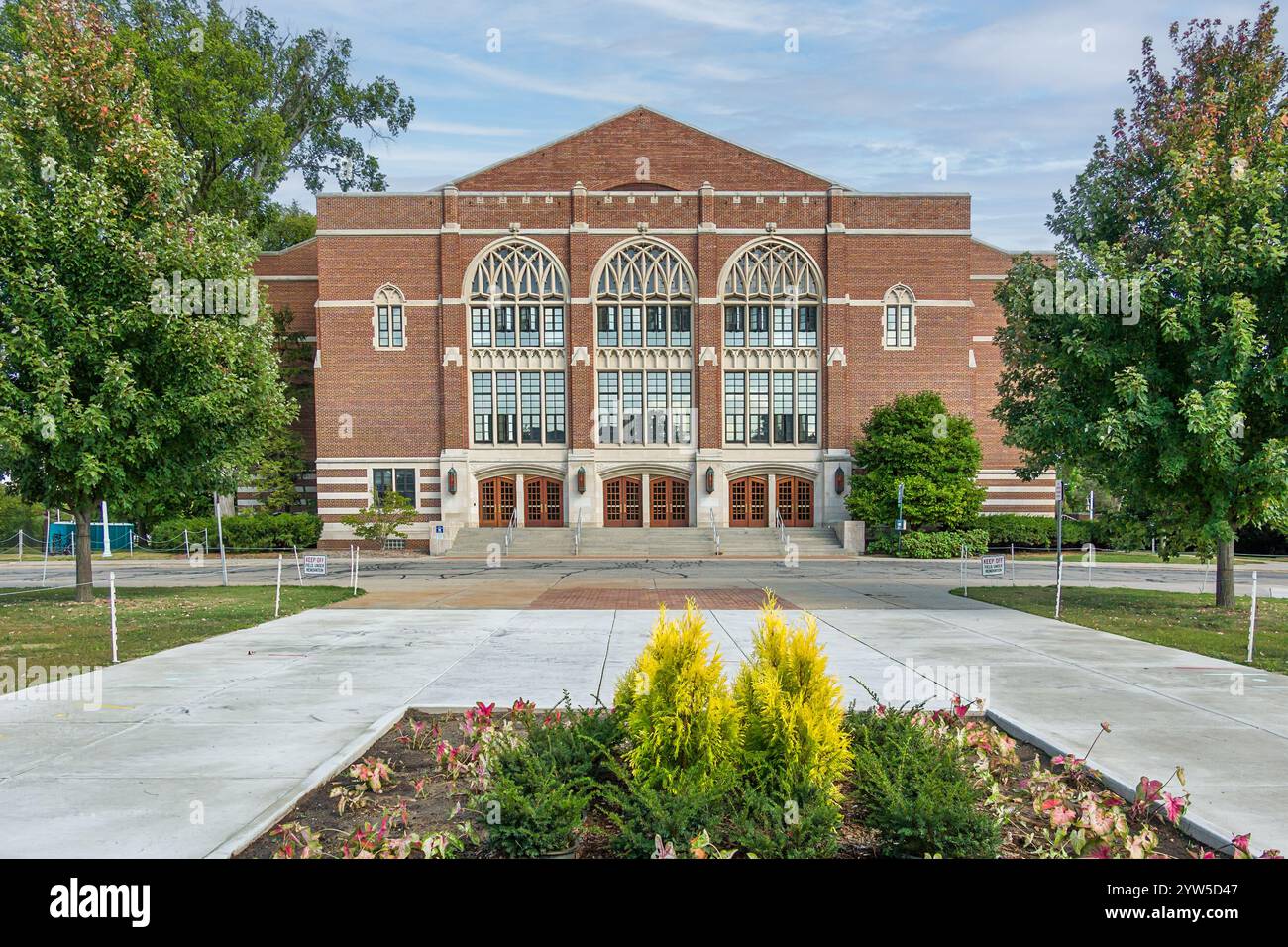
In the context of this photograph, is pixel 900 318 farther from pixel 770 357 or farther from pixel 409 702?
pixel 409 702

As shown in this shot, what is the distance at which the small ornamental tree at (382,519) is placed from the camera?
40.5 metres

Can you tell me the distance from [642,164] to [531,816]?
4161 centimetres

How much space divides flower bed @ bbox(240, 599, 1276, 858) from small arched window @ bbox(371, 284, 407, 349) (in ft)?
127

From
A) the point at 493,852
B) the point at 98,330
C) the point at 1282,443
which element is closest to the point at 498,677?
the point at 493,852

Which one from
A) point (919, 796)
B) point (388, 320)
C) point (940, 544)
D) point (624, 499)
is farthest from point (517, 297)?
point (919, 796)

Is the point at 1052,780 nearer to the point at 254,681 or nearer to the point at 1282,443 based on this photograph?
the point at 254,681

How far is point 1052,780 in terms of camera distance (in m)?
6.06

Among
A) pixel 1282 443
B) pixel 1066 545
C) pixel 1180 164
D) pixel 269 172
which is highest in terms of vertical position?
pixel 269 172

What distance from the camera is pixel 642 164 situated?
42844mm

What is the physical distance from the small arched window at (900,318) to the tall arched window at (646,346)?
987 cm
